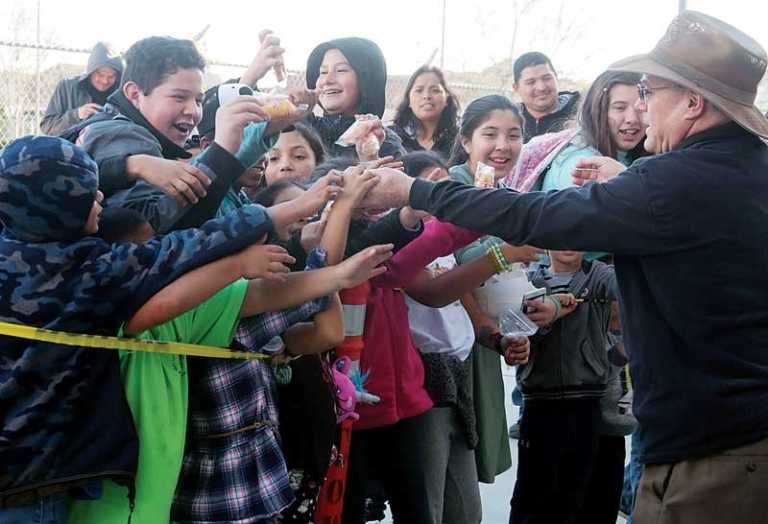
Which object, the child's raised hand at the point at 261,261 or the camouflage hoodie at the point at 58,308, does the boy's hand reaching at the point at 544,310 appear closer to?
the child's raised hand at the point at 261,261

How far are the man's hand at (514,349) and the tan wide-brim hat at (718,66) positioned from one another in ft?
4.35

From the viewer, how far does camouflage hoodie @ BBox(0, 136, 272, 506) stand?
220 cm

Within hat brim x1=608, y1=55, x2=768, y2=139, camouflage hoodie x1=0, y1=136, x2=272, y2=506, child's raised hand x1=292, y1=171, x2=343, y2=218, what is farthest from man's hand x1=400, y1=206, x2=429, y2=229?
camouflage hoodie x1=0, y1=136, x2=272, y2=506

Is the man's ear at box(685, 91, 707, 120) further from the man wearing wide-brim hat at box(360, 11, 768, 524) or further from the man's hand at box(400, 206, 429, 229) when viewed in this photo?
the man's hand at box(400, 206, 429, 229)

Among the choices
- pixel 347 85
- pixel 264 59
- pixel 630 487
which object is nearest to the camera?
pixel 264 59

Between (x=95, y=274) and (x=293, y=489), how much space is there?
968 mm

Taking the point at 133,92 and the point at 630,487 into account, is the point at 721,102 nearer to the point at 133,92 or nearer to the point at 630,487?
the point at 133,92

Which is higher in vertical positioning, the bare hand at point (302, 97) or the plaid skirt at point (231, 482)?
the bare hand at point (302, 97)

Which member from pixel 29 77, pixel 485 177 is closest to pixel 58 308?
pixel 485 177

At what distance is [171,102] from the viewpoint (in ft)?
9.71

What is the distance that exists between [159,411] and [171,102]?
1.04m

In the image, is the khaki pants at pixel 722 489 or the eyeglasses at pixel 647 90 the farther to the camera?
the eyeglasses at pixel 647 90

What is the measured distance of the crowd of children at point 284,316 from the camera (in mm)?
2246

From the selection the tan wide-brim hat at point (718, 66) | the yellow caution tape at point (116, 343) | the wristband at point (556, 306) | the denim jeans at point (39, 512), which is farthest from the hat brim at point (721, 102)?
the denim jeans at point (39, 512)
